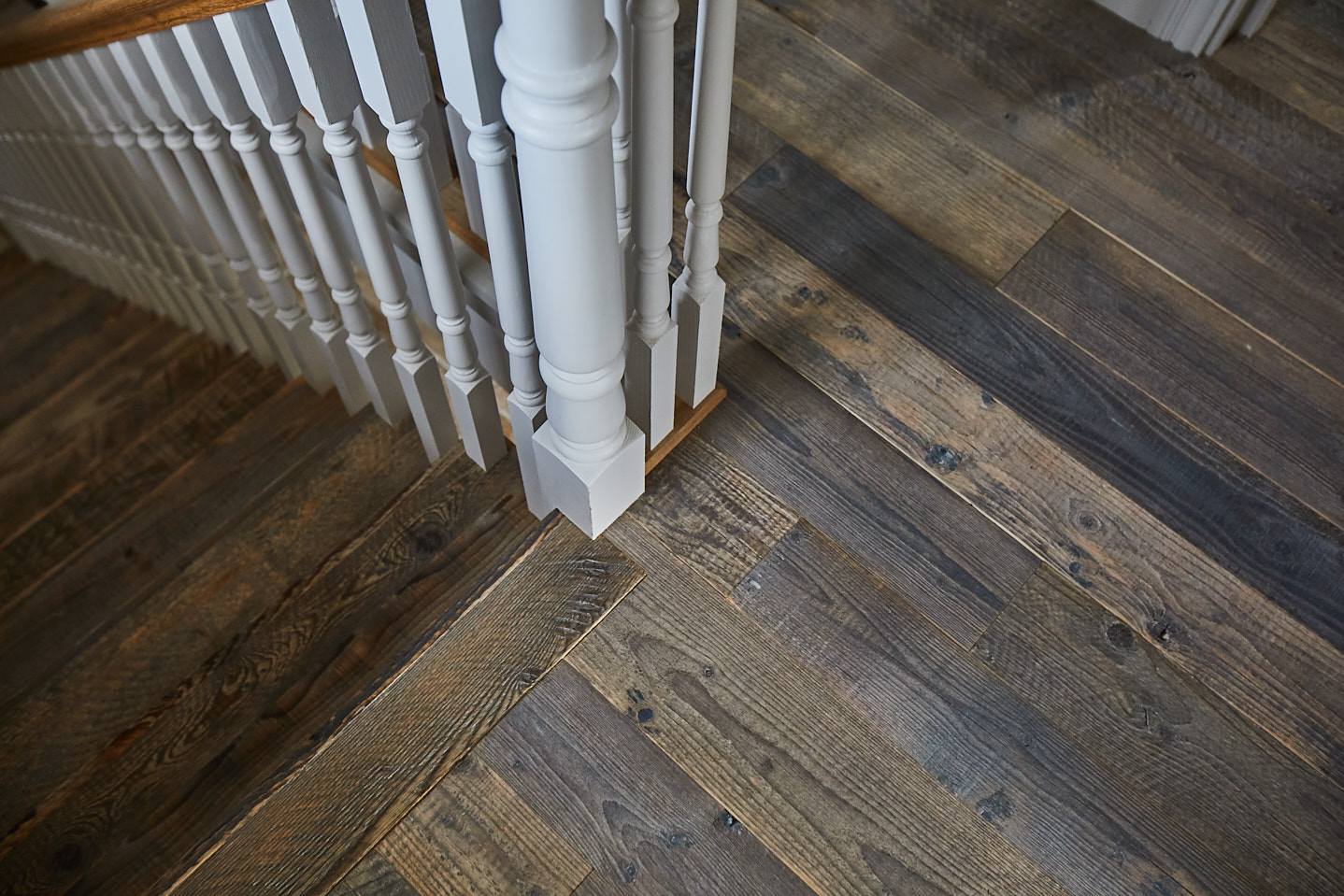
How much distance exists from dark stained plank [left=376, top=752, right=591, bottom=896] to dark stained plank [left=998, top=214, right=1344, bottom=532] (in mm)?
1041

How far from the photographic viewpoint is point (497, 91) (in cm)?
95

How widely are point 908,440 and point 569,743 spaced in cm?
63

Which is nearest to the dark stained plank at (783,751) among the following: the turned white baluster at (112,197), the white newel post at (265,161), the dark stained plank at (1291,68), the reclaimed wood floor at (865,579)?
the reclaimed wood floor at (865,579)

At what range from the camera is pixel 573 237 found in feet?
3.06

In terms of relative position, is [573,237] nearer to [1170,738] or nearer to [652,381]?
[652,381]

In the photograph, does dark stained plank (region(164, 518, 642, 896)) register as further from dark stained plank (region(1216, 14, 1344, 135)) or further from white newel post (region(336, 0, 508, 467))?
dark stained plank (region(1216, 14, 1344, 135))

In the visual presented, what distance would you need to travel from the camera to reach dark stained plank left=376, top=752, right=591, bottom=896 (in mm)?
1206

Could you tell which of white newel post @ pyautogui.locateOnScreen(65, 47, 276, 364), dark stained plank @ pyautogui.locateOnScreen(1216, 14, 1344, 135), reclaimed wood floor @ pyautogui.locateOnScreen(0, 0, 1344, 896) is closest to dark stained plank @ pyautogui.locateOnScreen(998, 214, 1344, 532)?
reclaimed wood floor @ pyautogui.locateOnScreen(0, 0, 1344, 896)

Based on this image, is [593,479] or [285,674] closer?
[593,479]

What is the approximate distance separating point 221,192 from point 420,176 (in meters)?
0.61

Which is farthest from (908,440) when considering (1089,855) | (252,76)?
(252,76)

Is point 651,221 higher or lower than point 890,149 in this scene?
higher

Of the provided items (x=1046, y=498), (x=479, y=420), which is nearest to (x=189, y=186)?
(x=479, y=420)

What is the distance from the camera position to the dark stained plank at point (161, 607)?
5.22 feet
